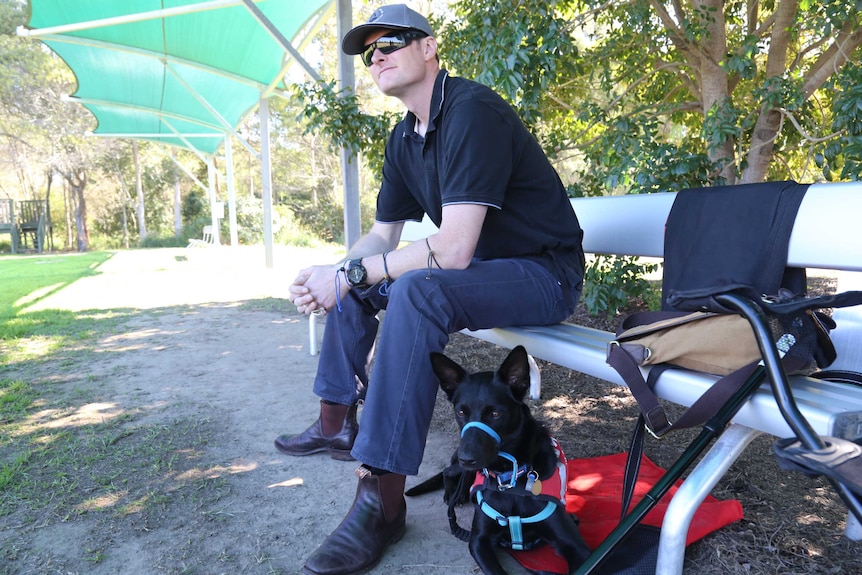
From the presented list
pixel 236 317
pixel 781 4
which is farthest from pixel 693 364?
pixel 236 317

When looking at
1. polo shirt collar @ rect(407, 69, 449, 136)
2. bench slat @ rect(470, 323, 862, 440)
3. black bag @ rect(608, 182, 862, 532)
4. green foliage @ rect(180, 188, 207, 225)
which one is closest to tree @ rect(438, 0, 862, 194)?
black bag @ rect(608, 182, 862, 532)

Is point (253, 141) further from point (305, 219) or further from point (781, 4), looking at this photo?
point (781, 4)

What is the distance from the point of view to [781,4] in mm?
4320

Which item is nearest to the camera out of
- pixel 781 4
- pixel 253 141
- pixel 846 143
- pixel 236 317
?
pixel 846 143

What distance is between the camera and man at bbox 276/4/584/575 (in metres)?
1.86

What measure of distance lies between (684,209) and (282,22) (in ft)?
23.8

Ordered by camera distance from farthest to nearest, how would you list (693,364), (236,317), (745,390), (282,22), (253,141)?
1. (253,141)
2. (282,22)
3. (236,317)
4. (693,364)
5. (745,390)

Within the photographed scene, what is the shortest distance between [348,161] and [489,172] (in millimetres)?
3601

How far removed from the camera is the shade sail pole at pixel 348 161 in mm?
5211

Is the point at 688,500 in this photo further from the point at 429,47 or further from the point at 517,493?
the point at 429,47

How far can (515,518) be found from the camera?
1.79 m

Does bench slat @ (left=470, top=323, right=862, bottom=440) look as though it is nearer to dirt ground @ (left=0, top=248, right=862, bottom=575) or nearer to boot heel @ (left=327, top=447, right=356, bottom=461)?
dirt ground @ (left=0, top=248, right=862, bottom=575)

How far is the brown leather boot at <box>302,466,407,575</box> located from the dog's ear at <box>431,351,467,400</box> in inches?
13.2

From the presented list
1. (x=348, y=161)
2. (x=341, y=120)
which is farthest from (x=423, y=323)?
(x=348, y=161)
